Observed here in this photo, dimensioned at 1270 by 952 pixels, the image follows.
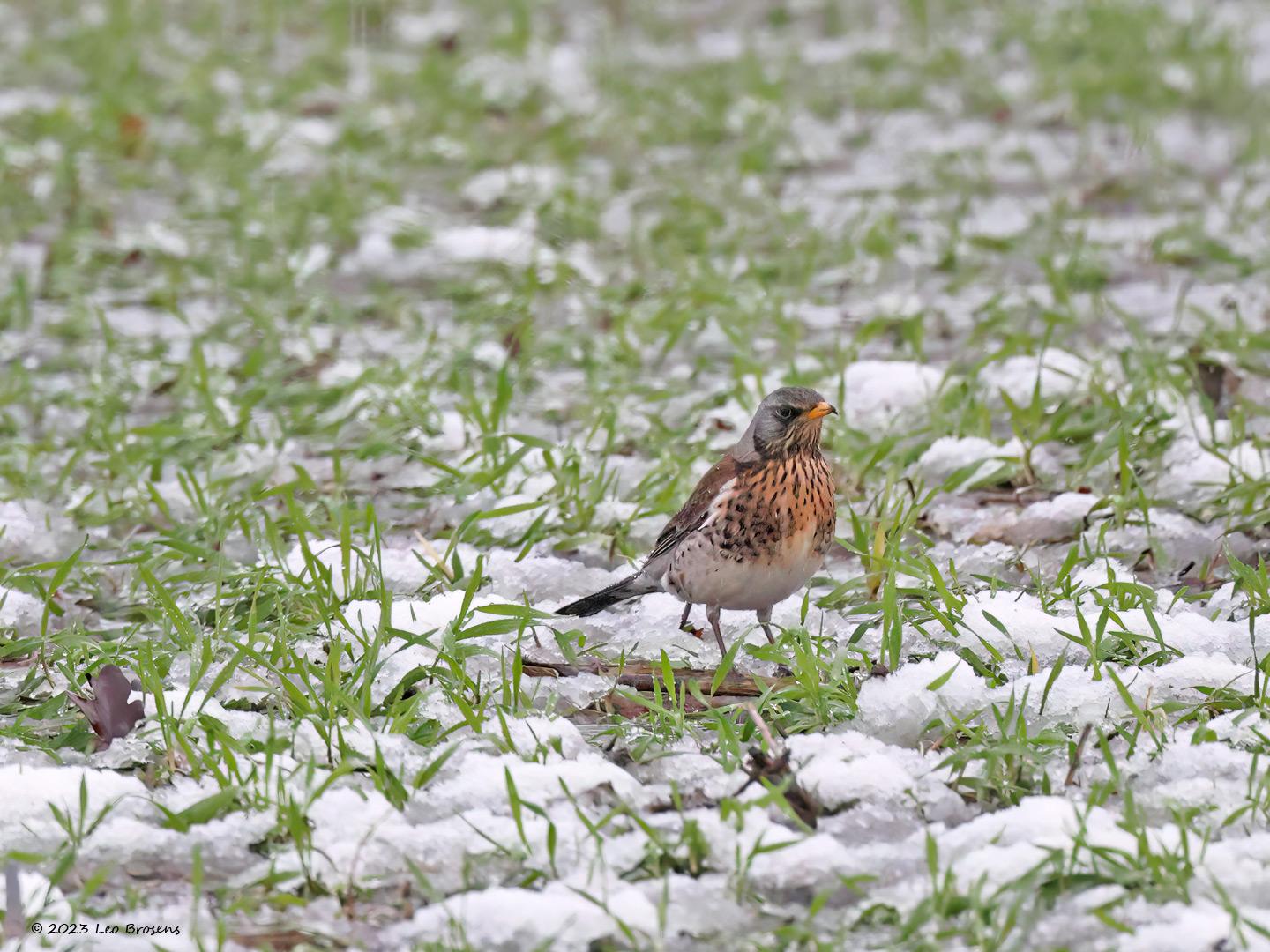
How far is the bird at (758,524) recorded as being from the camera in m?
3.94

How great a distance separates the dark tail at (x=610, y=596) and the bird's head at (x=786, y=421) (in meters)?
0.49

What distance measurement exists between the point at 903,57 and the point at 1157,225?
2903 millimetres

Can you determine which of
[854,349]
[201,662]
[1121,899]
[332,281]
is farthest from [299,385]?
[1121,899]

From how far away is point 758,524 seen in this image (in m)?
3.94

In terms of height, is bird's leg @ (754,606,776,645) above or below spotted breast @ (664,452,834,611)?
below

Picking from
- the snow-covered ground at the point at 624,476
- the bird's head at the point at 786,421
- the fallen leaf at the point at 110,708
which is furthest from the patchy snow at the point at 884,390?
the fallen leaf at the point at 110,708

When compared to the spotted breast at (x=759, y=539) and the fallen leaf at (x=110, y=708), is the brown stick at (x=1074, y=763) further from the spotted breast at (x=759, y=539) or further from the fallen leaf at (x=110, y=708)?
the fallen leaf at (x=110, y=708)

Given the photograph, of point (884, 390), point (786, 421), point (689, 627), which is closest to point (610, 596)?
point (689, 627)

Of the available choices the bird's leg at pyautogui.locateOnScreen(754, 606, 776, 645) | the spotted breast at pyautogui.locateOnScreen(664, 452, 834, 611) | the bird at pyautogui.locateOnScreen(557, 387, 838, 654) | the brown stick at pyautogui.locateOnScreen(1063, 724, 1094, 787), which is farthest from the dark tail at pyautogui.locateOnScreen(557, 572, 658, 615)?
the brown stick at pyautogui.locateOnScreen(1063, 724, 1094, 787)

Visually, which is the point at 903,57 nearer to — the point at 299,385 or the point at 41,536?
the point at 299,385

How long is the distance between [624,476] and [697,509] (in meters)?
1.11

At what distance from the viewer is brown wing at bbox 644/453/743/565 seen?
4.07 meters

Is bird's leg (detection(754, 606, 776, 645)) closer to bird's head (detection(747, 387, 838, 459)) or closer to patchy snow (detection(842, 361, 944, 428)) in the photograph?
bird's head (detection(747, 387, 838, 459))

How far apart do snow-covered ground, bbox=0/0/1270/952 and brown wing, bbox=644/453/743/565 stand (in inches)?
10.7
